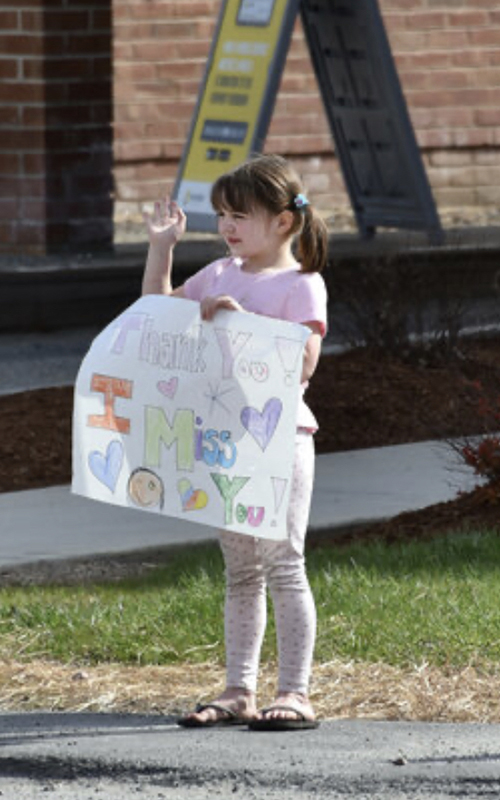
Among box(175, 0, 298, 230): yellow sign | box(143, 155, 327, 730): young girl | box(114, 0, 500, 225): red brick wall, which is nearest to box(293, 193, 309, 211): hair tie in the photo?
box(143, 155, 327, 730): young girl

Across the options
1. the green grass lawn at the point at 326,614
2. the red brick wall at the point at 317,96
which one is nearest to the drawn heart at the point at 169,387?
the green grass lawn at the point at 326,614

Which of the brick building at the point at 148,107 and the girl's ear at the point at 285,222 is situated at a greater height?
the girl's ear at the point at 285,222

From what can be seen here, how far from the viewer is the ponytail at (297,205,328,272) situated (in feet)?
19.7

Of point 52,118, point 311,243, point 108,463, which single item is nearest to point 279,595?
point 108,463

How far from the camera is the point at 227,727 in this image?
6.14 m

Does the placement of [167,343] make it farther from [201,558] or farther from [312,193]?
[312,193]

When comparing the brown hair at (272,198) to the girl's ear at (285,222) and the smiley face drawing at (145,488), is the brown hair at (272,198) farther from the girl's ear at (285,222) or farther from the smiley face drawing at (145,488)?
A: the smiley face drawing at (145,488)

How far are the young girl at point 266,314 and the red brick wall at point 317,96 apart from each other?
35.0 feet

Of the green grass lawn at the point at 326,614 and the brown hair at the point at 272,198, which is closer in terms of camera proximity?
the brown hair at the point at 272,198

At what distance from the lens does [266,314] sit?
238 inches

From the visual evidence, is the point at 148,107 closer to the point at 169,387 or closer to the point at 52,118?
the point at 52,118

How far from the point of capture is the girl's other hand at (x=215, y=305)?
598 cm

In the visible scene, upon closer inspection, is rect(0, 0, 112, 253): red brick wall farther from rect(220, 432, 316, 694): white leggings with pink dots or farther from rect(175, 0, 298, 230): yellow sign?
rect(220, 432, 316, 694): white leggings with pink dots

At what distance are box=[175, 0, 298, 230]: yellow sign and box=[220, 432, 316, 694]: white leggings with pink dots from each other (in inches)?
338
